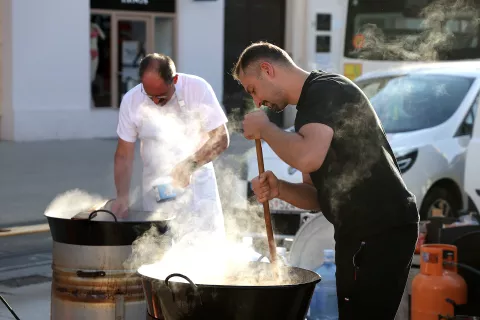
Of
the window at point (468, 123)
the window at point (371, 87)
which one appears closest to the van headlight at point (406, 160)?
the window at point (468, 123)

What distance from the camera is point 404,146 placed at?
8086 mm

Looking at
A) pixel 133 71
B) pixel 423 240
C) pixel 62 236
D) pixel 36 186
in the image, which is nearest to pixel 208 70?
pixel 133 71

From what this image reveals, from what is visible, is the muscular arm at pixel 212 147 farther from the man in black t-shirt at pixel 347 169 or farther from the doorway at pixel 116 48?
the doorway at pixel 116 48

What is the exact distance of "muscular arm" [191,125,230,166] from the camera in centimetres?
505

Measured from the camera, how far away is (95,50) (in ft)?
60.7

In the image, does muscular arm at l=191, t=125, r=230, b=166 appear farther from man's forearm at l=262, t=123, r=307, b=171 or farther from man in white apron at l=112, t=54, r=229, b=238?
man's forearm at l=262, t=123, r=307, b=171

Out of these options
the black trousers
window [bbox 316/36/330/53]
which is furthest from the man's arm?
window [bbox 316/36/330/53]

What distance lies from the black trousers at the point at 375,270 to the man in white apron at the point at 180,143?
5.28 feet

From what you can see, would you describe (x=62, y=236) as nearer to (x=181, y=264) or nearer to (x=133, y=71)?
(x=181, y=264)

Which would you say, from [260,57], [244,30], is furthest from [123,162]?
[244,30]

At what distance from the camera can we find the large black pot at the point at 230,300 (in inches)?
131

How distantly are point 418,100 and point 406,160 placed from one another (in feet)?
2.70

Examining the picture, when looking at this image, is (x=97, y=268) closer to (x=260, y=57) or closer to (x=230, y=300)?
(x=230, y=300)

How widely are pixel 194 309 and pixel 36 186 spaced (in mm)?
8926
